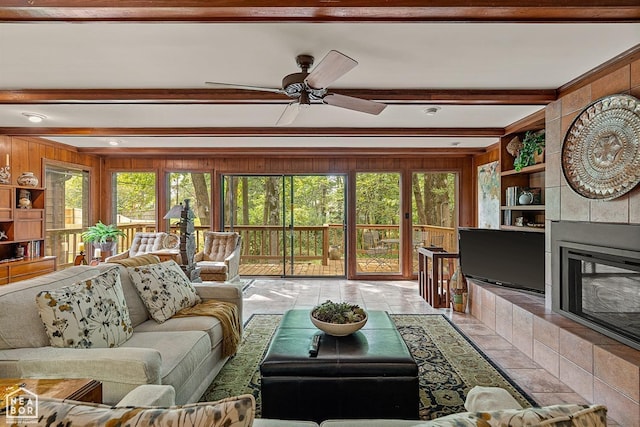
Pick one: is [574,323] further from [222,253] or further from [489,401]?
[222,253]

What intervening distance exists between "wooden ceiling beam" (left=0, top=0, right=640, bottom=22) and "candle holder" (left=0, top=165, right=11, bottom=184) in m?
3.73

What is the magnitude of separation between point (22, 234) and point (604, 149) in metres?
6.60

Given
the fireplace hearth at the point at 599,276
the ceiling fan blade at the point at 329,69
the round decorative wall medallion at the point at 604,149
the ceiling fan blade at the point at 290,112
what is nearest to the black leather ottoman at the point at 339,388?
the fireplace hearth at the point at 599,276

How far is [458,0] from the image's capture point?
67.0 inches

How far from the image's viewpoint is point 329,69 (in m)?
2.08

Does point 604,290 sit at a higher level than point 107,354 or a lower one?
higher

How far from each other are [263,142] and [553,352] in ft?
14.4

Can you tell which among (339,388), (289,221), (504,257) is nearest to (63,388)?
(339,388)

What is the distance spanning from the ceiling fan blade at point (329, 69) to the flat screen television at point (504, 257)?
8.83ft

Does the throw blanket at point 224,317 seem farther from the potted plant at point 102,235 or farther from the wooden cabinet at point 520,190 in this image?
the potted plant at point 102,235

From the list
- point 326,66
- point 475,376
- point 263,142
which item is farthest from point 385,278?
point 326,66

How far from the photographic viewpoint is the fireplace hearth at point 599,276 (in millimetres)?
2375

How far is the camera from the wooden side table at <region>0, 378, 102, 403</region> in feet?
4.33

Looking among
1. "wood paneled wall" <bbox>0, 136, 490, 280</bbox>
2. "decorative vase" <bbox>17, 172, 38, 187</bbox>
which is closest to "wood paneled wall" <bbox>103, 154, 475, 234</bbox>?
"wood paneled wall" <bbox>0, 136, 490, 280</bbox>
